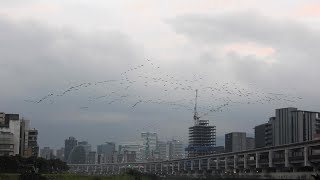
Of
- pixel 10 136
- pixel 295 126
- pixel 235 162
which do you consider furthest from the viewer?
pixel 295 126

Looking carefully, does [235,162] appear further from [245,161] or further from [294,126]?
[294,126]

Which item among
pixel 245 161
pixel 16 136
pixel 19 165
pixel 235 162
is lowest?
pixel 235 162

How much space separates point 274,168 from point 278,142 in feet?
167

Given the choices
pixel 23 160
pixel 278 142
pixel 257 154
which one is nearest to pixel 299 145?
pixel 257 154

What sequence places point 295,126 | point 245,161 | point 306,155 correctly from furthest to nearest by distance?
point 295,126
point 245,161
point 306,155

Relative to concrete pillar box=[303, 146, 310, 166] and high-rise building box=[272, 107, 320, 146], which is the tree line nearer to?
concrete pillar box=[303, 146, 310, 166]

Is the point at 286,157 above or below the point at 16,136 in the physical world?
below

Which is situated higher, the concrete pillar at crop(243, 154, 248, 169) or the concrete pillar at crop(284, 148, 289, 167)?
the concrete pillar at crop(284, 148, 289, 167)

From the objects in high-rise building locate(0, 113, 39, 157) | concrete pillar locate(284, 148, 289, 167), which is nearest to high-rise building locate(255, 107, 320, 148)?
concrete pillar locate(284, 148, 289, 167)

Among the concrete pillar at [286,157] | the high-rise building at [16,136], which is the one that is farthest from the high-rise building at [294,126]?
the high-rise building at [16,136]

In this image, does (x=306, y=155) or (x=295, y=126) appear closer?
(x=306, y=155)

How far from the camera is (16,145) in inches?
5719

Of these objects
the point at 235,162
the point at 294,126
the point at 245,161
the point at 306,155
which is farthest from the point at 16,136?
the point at 294,126

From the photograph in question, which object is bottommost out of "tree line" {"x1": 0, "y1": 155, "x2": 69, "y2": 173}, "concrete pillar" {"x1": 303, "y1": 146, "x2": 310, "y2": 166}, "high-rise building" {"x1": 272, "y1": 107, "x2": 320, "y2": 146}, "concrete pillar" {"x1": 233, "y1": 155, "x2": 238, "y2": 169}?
"concrete pillar" {"x1": 233, "y1": 155, "x2": 238, "y2": 169}
